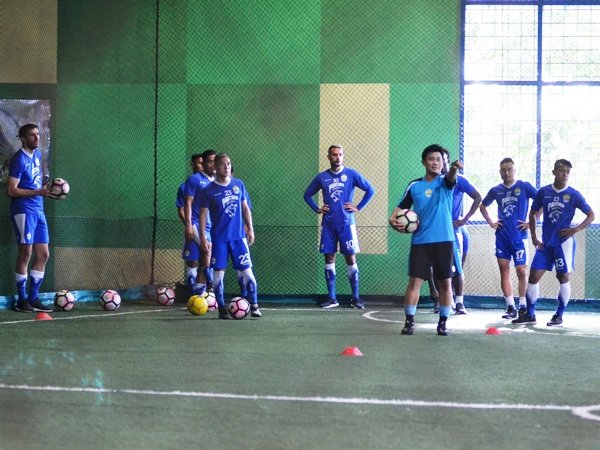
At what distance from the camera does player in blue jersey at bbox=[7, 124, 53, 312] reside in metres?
10.4

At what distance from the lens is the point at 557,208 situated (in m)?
10.2

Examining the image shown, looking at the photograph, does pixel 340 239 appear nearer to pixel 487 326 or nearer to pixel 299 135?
pixel 299 135

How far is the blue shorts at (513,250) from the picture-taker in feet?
35.9

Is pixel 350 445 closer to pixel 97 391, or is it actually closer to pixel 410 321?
pixel 97 391

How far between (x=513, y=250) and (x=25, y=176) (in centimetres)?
562

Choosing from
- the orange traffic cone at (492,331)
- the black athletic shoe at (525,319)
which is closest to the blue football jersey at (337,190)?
the black athletic shoe at (525,319)

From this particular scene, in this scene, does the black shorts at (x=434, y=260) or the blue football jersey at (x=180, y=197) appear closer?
the black shorts at (x=434, y=260)

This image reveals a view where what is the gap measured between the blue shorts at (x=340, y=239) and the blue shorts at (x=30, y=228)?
3.54 m

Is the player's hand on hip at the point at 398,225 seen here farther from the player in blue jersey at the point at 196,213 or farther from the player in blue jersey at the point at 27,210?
the player in blue jersey at the point at 27,210

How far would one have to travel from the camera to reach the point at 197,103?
1347 centimetres

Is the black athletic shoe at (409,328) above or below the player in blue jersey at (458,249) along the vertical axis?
below

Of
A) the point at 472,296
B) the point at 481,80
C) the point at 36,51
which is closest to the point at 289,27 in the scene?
the point at 481,80

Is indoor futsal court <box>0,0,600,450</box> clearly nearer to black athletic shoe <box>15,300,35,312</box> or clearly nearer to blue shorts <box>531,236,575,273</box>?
black athletic shoe <box>15,300,35,312</box>

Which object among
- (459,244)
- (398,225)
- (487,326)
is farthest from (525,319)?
(398,225)
